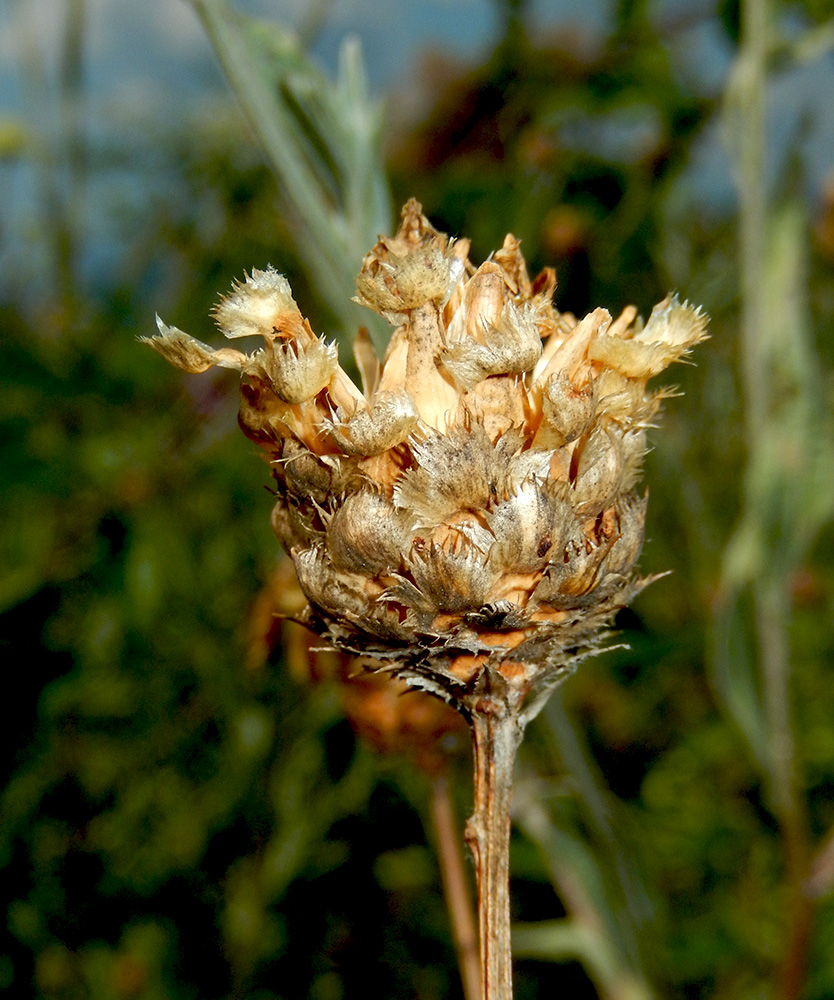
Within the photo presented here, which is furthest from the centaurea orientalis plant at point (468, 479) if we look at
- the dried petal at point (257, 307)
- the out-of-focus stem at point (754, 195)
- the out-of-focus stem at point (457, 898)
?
the out-of-focus stem at point (754, 195)

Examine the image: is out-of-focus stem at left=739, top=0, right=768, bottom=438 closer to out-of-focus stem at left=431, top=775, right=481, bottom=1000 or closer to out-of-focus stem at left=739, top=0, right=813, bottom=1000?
out-of-focus stem at left=739, top=0, right=813, bottom=1000

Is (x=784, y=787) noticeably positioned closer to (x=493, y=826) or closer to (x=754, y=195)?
(x=754, y=195)

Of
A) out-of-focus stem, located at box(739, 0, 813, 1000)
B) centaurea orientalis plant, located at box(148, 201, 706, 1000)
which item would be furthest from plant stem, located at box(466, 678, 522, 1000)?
out-of-focus stem, located at box(739, 0, 813, 1000)

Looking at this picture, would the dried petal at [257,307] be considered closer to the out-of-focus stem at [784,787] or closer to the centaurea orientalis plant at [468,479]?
the centaurea orientalis plant at [468,479]

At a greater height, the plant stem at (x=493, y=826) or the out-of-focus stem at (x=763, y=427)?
the out-of-focus stem at (x=763, y=427)

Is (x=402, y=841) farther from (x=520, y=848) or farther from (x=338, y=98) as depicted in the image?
(x=338, y=98)

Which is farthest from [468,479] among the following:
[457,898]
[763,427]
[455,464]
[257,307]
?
[763,427]
